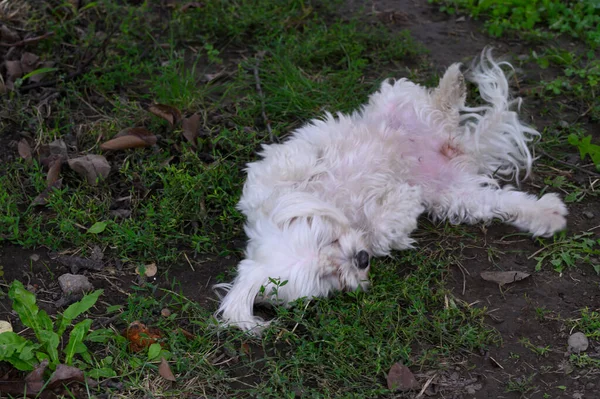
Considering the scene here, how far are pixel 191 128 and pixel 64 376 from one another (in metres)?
1.69

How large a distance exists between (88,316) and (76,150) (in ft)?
3.81

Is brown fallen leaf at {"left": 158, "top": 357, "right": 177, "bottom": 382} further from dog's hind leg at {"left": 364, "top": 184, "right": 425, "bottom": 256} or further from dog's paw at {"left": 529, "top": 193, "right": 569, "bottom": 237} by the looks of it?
dog's paw at {"left": 529, "top": 193, "right": 569, "bottom": 237}

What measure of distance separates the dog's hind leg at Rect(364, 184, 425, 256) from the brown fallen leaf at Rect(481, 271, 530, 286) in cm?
39

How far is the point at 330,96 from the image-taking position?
4219 millimetres

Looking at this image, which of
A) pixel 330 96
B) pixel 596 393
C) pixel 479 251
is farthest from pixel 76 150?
pixel 596 393

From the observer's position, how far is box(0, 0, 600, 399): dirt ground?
9.20ft

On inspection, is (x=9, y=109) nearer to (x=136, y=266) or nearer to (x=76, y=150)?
(x=76, y=150)

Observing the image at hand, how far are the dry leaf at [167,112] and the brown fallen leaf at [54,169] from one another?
559 millimetres

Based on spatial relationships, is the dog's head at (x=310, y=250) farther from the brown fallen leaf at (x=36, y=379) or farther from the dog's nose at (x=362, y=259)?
the brown fallen leaf at (x=36, y=379)

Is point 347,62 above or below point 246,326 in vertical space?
above

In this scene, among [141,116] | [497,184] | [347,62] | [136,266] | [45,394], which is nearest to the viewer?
[45,394]

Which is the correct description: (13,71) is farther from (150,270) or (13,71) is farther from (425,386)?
(425,386)

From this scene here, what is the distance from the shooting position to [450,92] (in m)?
3.92

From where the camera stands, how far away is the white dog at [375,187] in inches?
120
